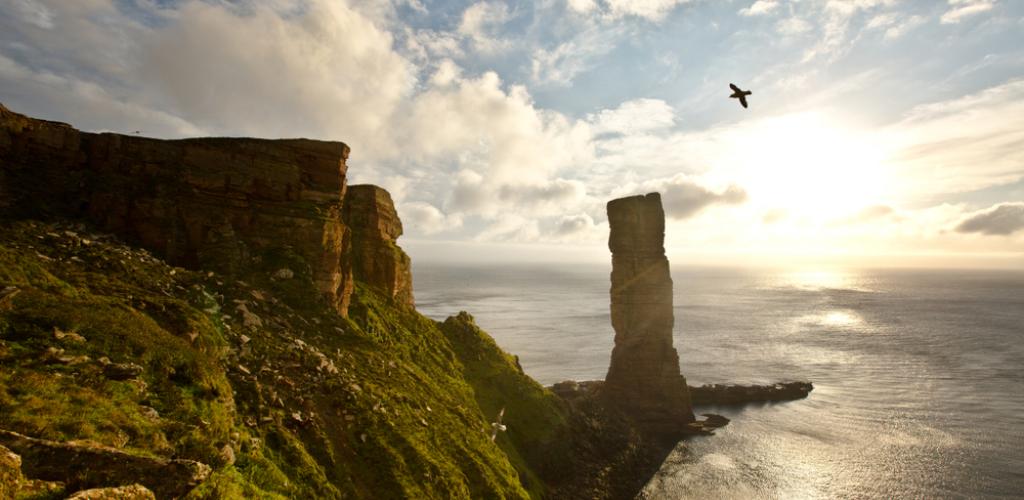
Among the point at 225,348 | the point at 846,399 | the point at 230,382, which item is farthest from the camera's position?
the point at 846,399

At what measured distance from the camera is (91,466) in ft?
31.6

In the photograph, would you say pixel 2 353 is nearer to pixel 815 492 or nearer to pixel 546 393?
pixel 546 393

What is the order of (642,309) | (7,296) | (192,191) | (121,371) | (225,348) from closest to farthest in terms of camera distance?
(121,371) < (7,296) < (225,348) < (192,191) < (642,309)

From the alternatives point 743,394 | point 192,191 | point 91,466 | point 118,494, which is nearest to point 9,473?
point 91,466

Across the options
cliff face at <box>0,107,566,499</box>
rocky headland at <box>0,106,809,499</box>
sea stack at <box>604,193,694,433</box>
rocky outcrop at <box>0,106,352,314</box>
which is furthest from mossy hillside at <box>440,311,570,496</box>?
sea stack at <box>604,193,694,433</box>

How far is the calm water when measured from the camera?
5062cm

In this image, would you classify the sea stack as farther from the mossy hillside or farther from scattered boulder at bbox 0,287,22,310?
scattered boulder at bbox 0,287,22,310

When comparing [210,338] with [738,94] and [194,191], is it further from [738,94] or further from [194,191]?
[738,94]

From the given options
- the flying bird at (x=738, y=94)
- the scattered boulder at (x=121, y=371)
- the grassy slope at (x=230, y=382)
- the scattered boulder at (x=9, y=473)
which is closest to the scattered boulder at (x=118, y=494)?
the scattered boulder at (x=9, y=473)

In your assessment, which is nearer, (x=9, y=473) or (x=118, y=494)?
(x=9, y=473)

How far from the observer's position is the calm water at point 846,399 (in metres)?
50.6

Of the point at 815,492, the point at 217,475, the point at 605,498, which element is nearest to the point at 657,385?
the point at 815,492

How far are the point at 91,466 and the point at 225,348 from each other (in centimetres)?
1138

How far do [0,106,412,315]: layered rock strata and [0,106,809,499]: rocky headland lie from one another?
9 cm
